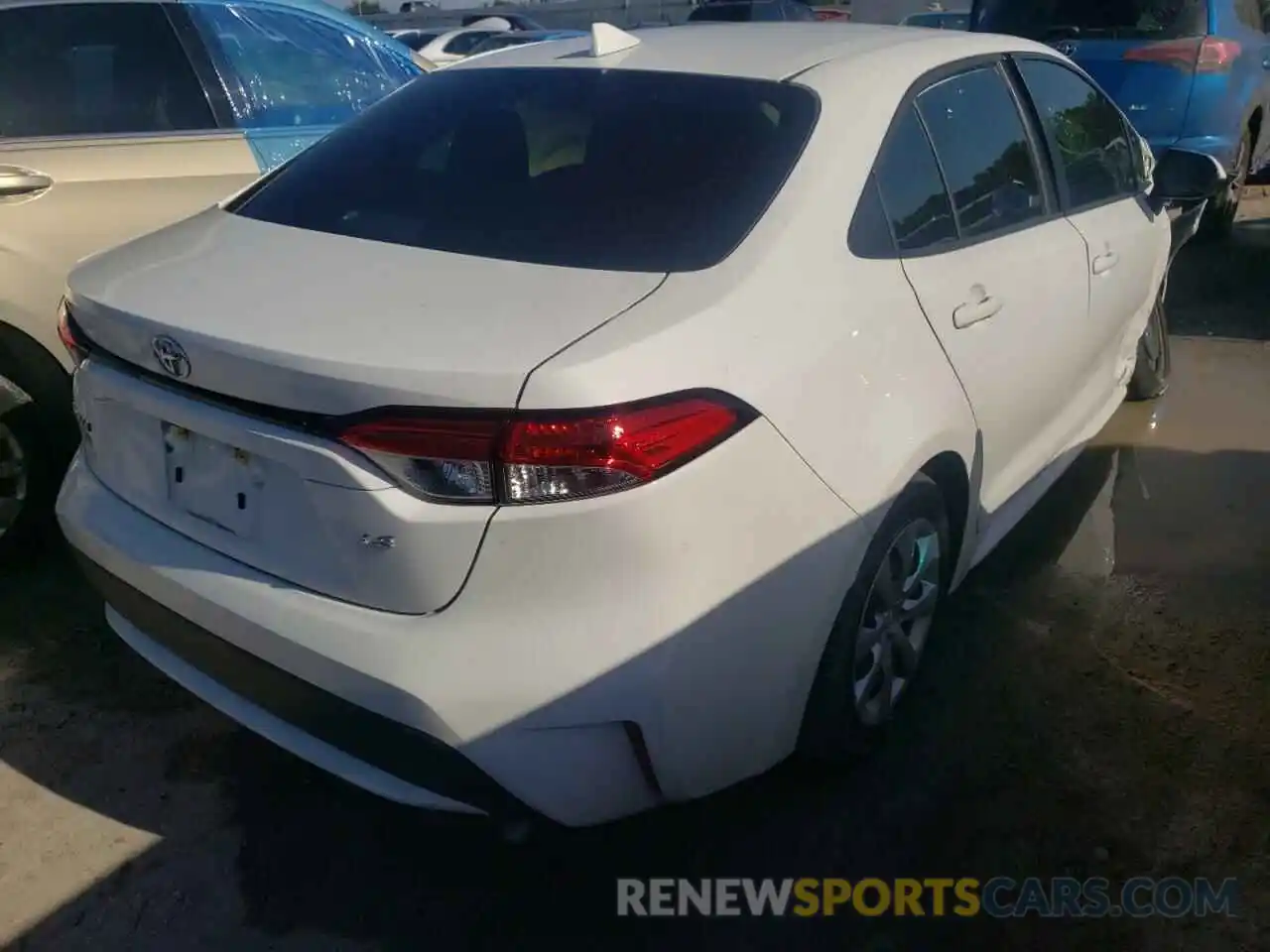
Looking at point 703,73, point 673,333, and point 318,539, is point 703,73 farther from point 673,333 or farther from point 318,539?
point 318,539

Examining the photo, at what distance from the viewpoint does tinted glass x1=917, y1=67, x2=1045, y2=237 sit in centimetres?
290

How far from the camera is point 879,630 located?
8.66 ft

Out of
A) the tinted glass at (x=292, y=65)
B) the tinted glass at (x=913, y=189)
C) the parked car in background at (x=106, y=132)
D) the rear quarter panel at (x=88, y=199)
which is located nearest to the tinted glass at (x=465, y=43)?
the tinted glass at (x=292, y=65)

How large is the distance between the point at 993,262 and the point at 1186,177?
1701mm

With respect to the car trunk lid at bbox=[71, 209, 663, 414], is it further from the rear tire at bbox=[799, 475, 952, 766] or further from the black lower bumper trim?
the rear tire at bbox=[799, 475, 952, 766]

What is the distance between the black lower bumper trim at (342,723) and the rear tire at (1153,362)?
3.61 meters

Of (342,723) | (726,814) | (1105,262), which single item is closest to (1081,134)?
(1105,262)

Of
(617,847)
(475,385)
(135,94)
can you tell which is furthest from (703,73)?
(135,94)

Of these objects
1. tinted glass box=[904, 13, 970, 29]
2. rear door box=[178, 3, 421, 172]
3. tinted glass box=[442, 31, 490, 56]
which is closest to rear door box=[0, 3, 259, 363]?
rear door box=[178, 3, 421, 172]

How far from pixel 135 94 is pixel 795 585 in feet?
9.23

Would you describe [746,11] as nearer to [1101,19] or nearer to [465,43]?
[465,43]

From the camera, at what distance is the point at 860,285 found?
7.86 ft

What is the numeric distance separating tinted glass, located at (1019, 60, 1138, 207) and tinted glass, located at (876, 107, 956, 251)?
2.84ft

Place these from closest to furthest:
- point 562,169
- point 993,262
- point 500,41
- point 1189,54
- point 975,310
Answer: point 562,169, point 975,310, point 993,262, point 1189,54, point 500,41
